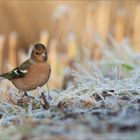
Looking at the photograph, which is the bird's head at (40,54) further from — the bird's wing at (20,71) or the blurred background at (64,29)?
the blurred background at (64,29)

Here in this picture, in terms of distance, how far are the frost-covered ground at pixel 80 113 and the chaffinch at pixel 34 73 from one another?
0.39 ft

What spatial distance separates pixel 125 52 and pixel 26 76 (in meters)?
1.91

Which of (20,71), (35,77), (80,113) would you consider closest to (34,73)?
(35,77)

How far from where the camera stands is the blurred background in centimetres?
755

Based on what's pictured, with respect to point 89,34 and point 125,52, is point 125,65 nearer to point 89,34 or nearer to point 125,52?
point 125,52

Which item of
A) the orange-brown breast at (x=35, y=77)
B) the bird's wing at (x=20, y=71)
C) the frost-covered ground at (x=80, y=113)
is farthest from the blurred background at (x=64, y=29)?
the frost-covered ground at (x=80, y=113)

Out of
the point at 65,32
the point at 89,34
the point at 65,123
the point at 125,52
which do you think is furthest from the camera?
the point at 65,32

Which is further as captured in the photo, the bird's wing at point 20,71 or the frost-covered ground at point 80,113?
the bird's wing at point 20,71

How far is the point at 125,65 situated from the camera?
5.34m

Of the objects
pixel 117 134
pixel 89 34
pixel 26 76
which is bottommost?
pixel 117 134

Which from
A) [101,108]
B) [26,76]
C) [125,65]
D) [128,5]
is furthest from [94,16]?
[101,108]

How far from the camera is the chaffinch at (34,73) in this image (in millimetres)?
4293

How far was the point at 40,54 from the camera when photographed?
4477mm

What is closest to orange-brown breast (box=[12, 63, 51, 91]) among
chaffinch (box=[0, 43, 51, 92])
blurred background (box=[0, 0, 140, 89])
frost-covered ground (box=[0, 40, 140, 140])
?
chaffinch (box=[0, 43, 51, 92])
